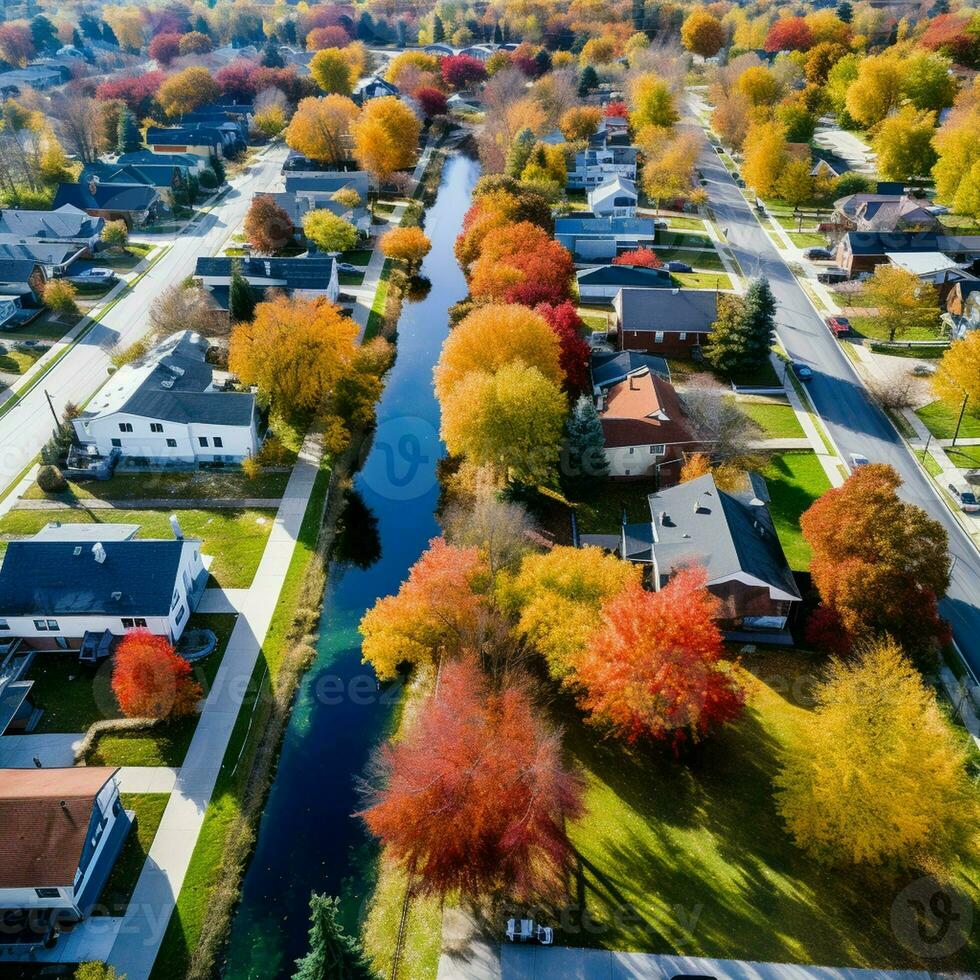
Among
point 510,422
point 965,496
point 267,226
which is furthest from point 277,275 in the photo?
point 965,496

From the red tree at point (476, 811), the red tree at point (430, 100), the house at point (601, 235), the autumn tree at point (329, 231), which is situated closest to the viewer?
the red tree at point (476, 811)

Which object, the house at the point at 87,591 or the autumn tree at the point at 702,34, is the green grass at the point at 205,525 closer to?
the house at the point at 87,591

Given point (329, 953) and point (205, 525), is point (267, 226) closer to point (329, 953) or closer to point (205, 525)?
point (205, 525)

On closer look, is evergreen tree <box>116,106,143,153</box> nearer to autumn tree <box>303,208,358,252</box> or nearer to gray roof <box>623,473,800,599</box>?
autumn tree <box>303,208,358,252</box>

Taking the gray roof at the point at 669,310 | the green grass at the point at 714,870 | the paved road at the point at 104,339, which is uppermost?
the gray roof at the point at 669,310

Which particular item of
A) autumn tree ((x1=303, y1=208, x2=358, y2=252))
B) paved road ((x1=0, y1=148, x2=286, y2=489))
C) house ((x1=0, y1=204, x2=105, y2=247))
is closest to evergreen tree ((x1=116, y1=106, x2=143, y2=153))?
paved road ((x1=0, y1=148, x2=286, y2=489))

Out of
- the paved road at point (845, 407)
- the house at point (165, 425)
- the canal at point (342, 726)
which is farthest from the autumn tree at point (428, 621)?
the paved road at point (845, 407)

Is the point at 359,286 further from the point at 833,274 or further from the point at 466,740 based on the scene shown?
the point at 466,740
